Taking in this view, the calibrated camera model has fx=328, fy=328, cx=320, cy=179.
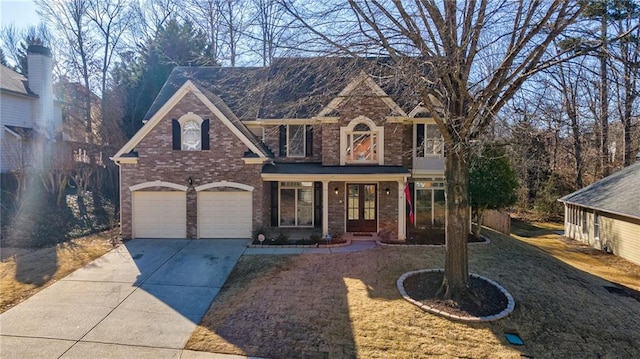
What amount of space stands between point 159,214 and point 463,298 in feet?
37.5

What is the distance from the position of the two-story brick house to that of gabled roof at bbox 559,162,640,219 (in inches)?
288

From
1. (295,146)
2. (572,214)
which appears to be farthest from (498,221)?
(295,146)

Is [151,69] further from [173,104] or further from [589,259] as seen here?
[589,259]

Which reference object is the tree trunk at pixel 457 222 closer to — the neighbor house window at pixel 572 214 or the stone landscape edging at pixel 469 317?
the stone landscape edging at pixel 469 317

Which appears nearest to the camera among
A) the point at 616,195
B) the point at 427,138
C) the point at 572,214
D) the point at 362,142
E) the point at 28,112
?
the point at 362,142

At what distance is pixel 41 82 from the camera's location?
69.3 feet

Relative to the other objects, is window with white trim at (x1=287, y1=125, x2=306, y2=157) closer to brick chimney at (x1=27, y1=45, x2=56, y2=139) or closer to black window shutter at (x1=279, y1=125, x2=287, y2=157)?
black window shutter at (x1=279, y1=125, x2=287, y2=157)

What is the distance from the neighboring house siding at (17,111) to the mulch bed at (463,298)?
78.1 ft

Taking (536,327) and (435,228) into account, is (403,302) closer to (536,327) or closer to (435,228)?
(536,327)

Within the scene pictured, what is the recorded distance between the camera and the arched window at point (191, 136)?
13.2 metres

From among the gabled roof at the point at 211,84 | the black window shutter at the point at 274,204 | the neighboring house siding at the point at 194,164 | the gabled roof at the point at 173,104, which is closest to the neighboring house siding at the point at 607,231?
the black window shutter at the point at 274,204

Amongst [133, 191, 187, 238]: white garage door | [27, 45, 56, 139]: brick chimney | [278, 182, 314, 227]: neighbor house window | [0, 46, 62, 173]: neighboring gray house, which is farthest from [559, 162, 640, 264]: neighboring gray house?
[27, 45, 56, 139]: brick chimney

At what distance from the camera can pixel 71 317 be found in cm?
711

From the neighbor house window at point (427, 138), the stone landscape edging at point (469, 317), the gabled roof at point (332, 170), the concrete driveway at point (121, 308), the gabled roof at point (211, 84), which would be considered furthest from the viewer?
the gabled roof at point (211, 84)
